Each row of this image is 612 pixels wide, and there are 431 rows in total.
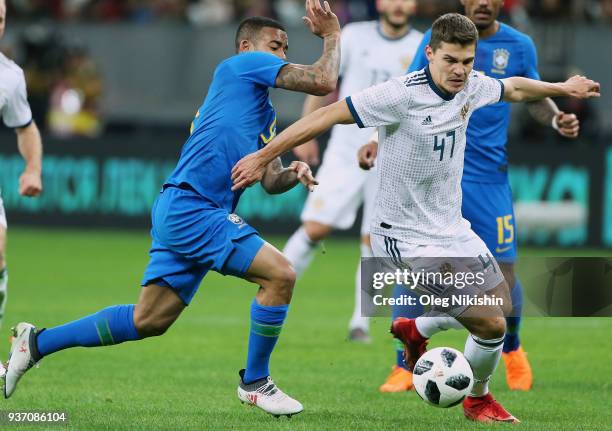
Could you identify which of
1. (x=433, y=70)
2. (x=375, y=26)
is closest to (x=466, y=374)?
(x=433, y=70)

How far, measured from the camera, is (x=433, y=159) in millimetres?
6965

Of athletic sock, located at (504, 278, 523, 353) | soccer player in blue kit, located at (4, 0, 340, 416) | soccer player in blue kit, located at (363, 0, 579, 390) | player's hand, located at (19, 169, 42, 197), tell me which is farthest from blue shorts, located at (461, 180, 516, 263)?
player's hand, located at (19, 169, 42, 197)

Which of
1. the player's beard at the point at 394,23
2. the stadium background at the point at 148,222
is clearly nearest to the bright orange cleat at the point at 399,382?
the stadium background at the point at 148,222

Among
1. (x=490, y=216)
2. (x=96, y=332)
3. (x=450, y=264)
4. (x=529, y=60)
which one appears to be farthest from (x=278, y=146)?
(x=529, y=60)

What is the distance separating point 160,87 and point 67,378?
14.9m

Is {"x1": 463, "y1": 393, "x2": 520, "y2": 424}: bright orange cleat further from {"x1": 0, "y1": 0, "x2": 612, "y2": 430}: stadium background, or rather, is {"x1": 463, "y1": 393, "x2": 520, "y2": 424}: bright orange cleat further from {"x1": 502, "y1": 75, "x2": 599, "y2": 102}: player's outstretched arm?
{"x1": 502, "y1": 75, "x2": 599, "y2": 102}: player's outstretched arm

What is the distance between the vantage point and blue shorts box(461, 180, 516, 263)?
331 inches

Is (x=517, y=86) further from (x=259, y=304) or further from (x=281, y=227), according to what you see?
(x=281, y=227)

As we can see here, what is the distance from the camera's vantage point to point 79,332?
7059 millimetres

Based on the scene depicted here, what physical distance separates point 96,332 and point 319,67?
1890 millimetres

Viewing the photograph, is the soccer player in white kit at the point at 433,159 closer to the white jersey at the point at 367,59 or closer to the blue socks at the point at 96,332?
the blue socks at the point at 96,332

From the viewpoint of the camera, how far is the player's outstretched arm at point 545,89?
24.1 ft

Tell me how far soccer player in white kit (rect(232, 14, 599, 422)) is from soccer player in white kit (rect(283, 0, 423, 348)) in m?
3.14
